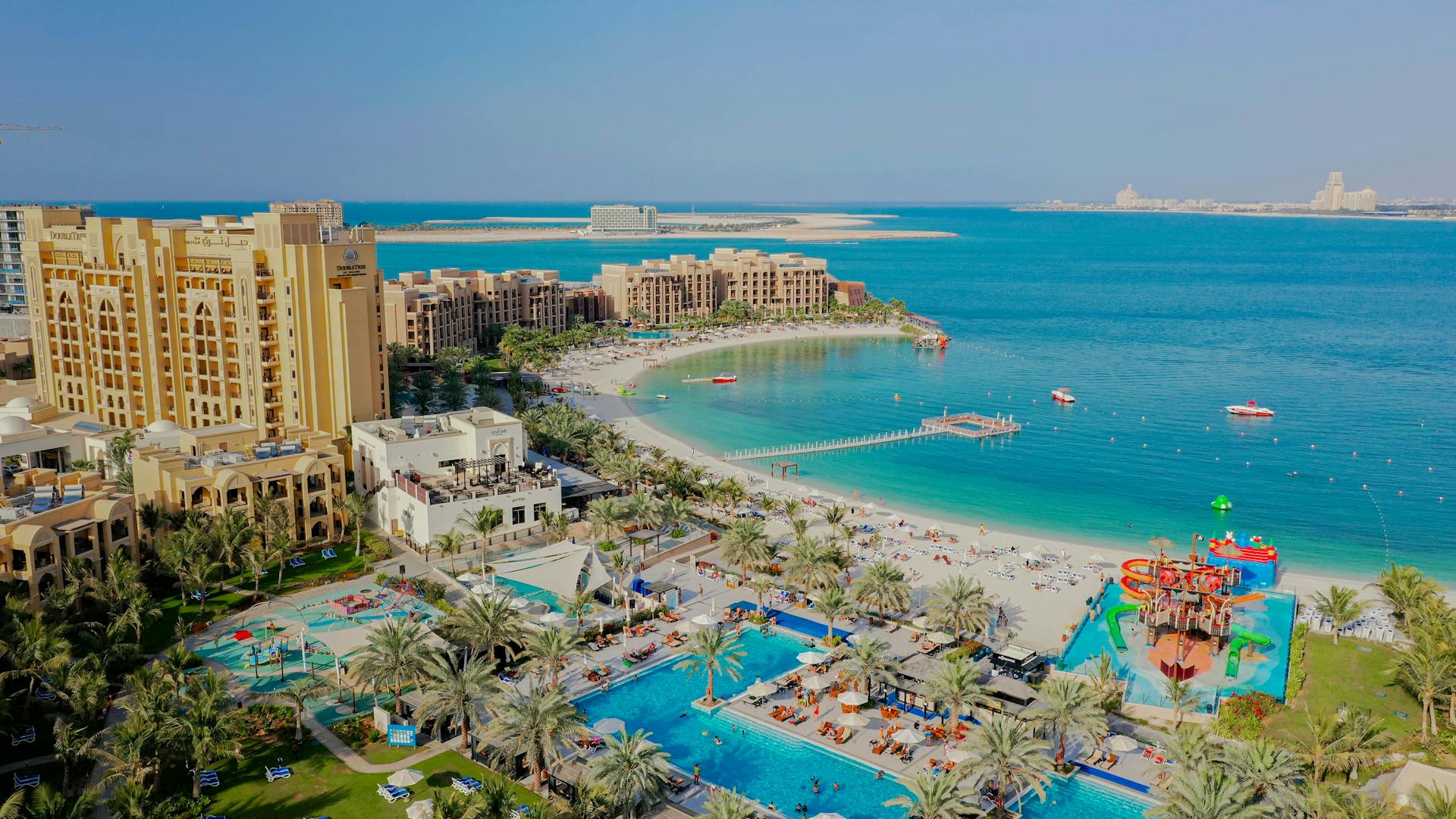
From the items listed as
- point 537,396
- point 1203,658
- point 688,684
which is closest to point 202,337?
point 537,396

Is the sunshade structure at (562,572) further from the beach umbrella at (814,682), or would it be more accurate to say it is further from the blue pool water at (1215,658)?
the blue pool water at (1215,658)

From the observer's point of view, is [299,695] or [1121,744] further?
[1121,744]

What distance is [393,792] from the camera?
32.5 meters

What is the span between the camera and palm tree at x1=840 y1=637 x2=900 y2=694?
38.9 m

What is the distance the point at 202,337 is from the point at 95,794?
47299mm

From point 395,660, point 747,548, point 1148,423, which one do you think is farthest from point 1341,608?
point 1148,423

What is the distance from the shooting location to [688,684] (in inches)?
1646

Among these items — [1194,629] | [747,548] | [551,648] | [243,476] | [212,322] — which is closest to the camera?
[551,648]

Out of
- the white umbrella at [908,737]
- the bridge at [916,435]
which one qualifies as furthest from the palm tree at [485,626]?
the bridge at [916,435]

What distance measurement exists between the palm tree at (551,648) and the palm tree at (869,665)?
414 inches

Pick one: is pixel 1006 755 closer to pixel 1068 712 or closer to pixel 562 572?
pixel 1068 712

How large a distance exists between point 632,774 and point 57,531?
30.1m

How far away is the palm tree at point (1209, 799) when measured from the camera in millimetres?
28109

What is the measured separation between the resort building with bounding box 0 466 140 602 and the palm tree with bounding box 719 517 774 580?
27.3 metres
